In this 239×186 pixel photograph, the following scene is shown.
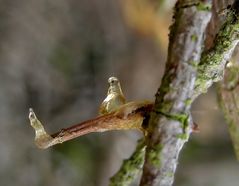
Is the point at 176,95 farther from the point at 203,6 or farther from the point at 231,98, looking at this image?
the point at 231,98

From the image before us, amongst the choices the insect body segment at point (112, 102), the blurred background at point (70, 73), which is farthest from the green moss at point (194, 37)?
the blurred background at point (70, 73)

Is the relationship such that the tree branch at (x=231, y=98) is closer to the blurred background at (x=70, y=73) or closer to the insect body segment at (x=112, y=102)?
the insect body segment at (x=112, y=102)

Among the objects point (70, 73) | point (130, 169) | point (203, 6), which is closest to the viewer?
point (203, 6)

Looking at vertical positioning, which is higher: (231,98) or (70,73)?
(70,73)

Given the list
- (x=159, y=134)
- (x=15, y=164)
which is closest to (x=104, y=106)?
(x=159, y=134)

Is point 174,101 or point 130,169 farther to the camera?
point 130,169

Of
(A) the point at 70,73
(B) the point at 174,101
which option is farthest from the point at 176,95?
(A) the point at 70,73

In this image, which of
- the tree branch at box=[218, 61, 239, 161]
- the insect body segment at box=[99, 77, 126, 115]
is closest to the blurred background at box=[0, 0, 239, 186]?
the tree branch at box=[218, 61, 239, 161]

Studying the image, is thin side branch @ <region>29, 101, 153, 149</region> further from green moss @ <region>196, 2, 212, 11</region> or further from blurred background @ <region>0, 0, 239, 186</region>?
blurred background @ <region>0, 0, 239, 186</region>

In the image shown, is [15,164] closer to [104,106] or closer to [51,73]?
[51,73]
